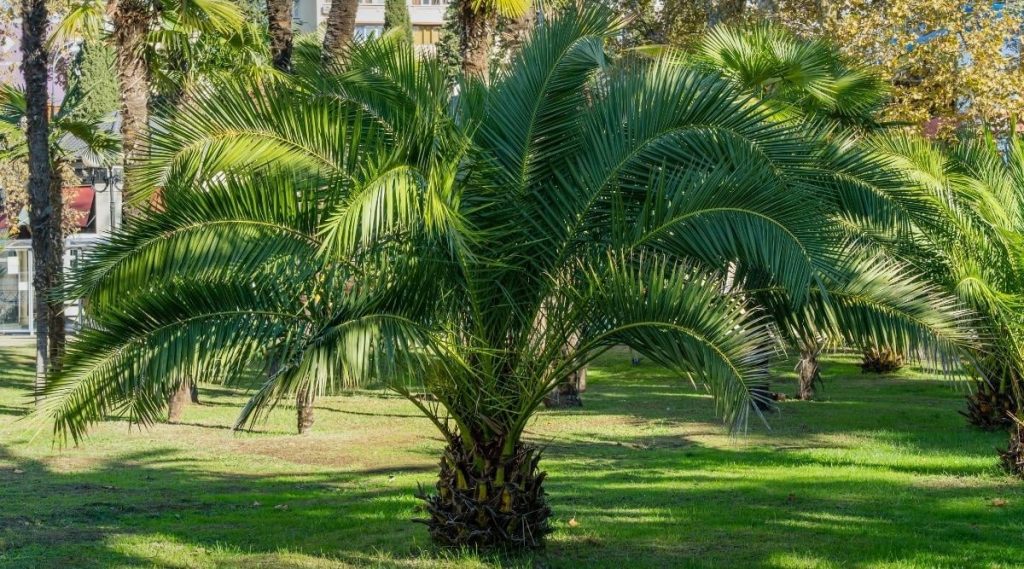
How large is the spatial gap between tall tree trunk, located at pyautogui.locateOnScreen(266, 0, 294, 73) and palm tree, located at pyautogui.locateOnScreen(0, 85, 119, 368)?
3112mm

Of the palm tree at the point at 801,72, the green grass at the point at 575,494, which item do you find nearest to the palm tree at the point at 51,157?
the green grass at the point at 575,494

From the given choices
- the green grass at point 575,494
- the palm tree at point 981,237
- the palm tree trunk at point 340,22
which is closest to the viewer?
the green grass at point 575,494

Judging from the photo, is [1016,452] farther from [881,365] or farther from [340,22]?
[881,365]

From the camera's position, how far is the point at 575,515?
905 cm

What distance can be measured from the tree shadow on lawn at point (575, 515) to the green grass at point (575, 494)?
0.09ft

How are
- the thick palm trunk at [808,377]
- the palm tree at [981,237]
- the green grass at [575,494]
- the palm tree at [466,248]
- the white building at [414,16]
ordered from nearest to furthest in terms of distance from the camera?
the palm tree at [466,248] → the green grass at [575,494] → the palm tree at [981,237] → the thick palm trunk at [808,377] → the white building at [414,16]

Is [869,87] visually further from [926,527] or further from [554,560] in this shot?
[554,560]

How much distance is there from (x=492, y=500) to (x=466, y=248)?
2106 millimetres

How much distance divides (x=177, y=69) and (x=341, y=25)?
332 centimetres

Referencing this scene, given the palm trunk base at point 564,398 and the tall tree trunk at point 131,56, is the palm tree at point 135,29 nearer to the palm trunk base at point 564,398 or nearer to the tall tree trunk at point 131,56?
the tall tree trunk at point 131,56

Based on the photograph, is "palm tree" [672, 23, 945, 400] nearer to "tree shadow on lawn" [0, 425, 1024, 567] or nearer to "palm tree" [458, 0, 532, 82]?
"palm tree" [458, 0, 532, 82]

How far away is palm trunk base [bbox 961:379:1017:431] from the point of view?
13.9 meters

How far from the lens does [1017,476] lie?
10555 millimetres

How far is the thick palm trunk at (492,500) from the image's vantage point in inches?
295
